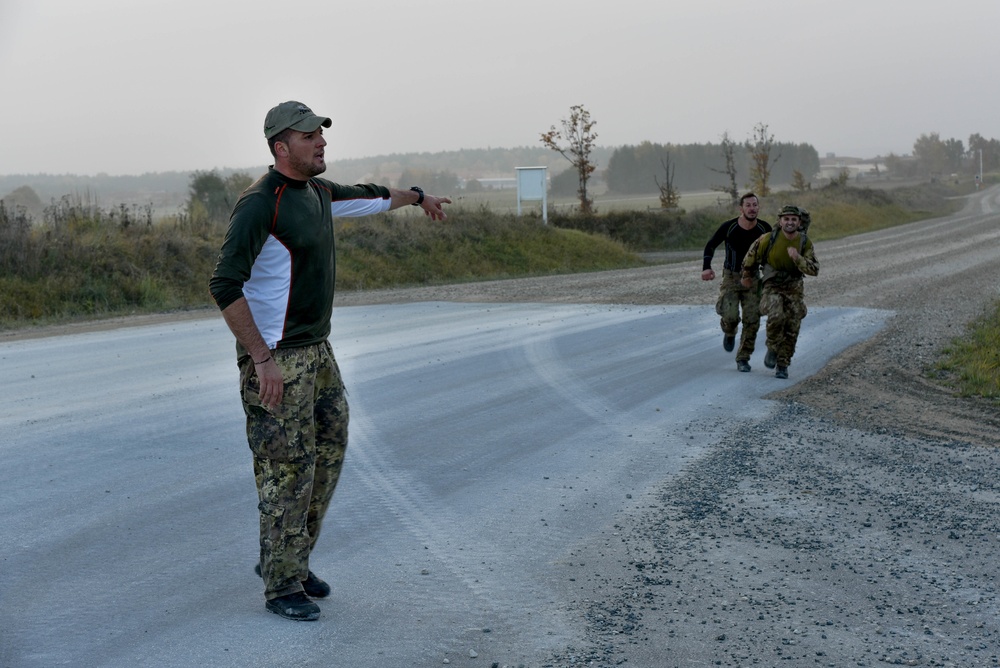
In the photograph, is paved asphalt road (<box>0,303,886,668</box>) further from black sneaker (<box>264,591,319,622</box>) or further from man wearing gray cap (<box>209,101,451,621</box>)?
man wearing gray cap (<box>209,101,451,621</box>)

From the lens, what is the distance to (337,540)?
591cm

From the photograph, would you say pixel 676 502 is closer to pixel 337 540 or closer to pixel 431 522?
pixel 431 522

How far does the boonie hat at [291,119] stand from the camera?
4.55 metres

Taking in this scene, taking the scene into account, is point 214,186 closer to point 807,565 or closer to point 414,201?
point 414,201

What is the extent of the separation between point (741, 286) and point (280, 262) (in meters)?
8.28

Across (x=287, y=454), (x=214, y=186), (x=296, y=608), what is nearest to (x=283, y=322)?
(x=287, y=454)

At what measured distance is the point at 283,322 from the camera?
183 inches

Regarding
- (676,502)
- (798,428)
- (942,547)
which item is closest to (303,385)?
(676,502)

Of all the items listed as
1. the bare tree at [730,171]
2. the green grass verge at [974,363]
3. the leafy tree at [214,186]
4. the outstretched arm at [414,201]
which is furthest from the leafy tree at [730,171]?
the outstretched arm at [414,201]

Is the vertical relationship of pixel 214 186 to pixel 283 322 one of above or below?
above

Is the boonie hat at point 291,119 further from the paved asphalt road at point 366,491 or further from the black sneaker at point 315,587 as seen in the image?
the paved asphalt road at point 366,491

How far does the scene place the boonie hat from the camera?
4.55 meters

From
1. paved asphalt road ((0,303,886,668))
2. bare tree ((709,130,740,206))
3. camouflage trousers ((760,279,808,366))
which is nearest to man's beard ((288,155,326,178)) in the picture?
paved asphalt road ((0,303,886,668))

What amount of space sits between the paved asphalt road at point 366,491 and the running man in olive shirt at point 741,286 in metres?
0.38
